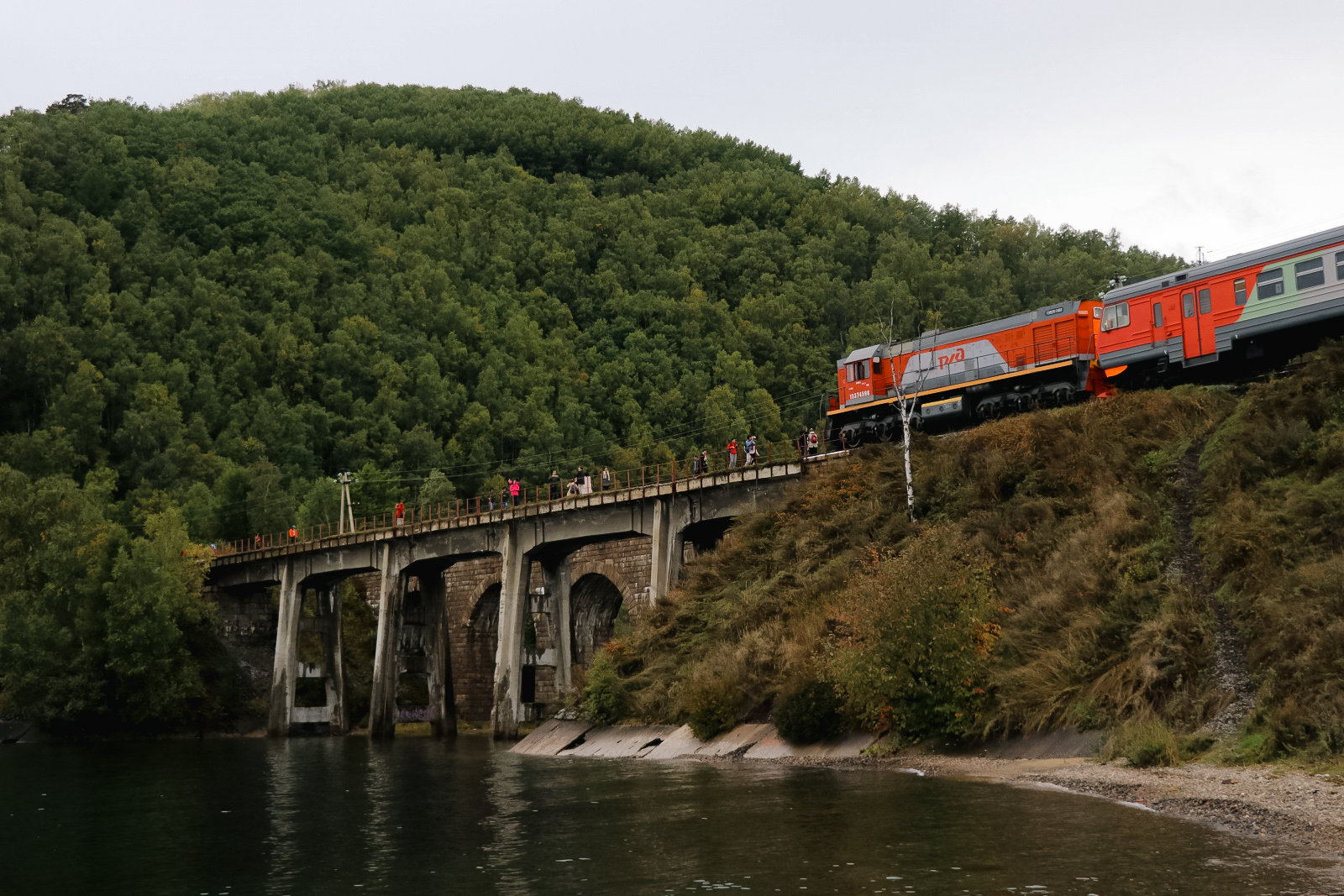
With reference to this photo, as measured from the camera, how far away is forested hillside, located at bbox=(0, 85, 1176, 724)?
106m

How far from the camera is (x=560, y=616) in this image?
60.3 m

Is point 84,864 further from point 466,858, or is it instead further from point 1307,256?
point 1307,256

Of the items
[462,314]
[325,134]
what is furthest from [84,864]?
[325,134]

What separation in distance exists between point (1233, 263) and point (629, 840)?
1095 inches

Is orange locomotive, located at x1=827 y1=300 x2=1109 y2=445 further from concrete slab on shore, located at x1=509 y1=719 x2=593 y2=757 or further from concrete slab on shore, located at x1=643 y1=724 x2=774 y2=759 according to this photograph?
concrete slab on shore, located at x1=509 y1=719 x2=593 y2=757

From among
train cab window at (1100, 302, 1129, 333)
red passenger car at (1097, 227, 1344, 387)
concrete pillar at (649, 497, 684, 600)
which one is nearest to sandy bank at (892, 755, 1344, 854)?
red passenger car at (1097, 227, 1344, 387)

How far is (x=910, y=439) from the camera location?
149 feet

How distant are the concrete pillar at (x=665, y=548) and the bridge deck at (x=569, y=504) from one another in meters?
0.68

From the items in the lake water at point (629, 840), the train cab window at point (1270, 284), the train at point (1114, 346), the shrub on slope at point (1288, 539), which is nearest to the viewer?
the lake water at point (629, 840)

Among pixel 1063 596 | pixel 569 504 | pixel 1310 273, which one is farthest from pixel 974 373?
pixel 569 504

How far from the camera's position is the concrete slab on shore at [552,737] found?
44.8 m

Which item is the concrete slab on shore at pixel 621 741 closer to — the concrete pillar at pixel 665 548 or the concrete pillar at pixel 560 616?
the concrete pillar at pixel 665 548

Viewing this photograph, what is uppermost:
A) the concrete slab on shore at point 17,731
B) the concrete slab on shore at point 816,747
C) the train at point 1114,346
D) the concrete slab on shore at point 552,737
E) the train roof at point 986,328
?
the train roof at point 986,328

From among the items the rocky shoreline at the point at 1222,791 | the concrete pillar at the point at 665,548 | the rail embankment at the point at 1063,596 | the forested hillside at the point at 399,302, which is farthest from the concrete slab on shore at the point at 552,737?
the forested hillside at the point at 399,302
